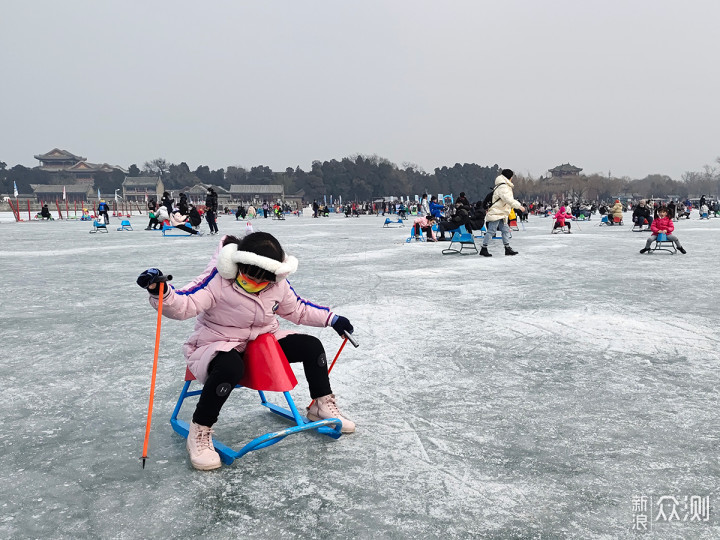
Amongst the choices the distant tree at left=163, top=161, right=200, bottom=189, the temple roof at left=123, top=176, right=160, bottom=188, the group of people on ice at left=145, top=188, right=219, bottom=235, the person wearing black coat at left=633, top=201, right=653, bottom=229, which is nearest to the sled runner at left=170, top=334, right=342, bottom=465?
the group of people on ice at left=145, top=188, right=219, bottom=235

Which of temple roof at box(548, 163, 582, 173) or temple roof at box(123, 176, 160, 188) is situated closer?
temple roof at box(123, 176, 160, 188)

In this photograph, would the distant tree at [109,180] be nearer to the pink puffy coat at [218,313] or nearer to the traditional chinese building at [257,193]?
the traditional chinese building at [257,193]

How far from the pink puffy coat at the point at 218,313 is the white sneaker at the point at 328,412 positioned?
0.37m

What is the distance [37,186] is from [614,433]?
121 m

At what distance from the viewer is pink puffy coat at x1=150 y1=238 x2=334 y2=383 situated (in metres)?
2.37

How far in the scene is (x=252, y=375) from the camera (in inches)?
94.6

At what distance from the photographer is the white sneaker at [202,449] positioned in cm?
231

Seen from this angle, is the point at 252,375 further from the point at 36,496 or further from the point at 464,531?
the point at 464,531

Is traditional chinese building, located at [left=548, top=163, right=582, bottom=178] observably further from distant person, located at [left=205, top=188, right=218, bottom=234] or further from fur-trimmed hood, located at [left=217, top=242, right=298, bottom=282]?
fur-trimmed hood, located at [left=217, top=242, right=298, bottom=282]

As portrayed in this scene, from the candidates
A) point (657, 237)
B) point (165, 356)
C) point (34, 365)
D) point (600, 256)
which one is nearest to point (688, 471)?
point (165, 356)

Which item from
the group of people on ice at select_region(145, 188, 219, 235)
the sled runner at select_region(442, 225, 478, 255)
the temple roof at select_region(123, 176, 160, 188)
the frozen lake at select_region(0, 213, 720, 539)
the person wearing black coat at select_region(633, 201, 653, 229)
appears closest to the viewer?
the frozen lake at select_region(0, 213, 720, 539)

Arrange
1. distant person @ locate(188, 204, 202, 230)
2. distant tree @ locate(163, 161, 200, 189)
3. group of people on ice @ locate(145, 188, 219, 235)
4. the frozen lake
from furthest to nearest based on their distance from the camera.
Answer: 1. distant tree @ locate(163, 161, 200, 189)
2. distant person @ locate(188, 204, 202, 230)
3. group of people on ice @ locate(145, 188, 219, 235)
4. the frozen lake

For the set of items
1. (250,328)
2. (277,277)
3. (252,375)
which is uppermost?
(277,277)

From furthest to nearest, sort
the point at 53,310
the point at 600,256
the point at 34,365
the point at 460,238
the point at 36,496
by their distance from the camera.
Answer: the point at 460,238 → the point at 600,256 → the point at 53,310 → the point at 34,365 → the point at 36,496
